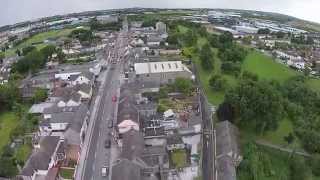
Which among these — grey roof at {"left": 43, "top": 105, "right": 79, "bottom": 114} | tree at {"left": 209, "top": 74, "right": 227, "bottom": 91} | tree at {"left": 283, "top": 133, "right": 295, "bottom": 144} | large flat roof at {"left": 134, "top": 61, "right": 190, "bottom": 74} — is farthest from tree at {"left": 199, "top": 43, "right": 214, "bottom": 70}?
grey roof at {"left": 43, "top": 105, "right": 79, "bottom": 114}

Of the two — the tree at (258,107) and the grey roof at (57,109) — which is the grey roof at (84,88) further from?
the tree at (258,107)

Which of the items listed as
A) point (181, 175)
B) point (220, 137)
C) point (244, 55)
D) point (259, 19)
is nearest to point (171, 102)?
point (220, 137)

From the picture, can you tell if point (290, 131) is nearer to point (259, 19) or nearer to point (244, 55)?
point (244, 55)

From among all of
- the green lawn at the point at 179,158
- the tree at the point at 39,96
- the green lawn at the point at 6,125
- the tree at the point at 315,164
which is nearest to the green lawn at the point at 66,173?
the green lawn at the point at 6,125

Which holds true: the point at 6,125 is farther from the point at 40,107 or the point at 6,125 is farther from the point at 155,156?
the point at 155,156

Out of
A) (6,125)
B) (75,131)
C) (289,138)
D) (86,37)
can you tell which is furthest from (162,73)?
(86,37)
